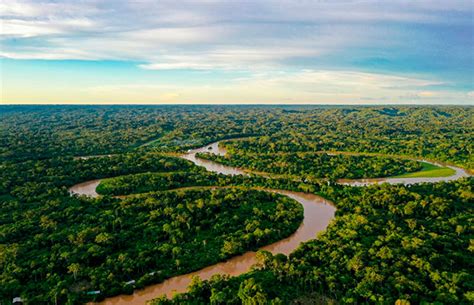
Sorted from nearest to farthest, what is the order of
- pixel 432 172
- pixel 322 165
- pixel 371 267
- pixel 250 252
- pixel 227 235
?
pixel 371 267
pixel 250 252
pixel 227 235
pixel 432 172
pixel 322 165

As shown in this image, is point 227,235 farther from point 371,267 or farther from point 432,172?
point 432,172

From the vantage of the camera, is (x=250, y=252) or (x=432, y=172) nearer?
(x=250, y=252)

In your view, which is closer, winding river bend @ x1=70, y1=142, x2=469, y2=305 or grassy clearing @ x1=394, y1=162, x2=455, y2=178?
winding river bend @ x1=70, y1=142, x2=469, y2=305

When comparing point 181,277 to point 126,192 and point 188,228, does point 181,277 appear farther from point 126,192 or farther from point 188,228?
point 126,192

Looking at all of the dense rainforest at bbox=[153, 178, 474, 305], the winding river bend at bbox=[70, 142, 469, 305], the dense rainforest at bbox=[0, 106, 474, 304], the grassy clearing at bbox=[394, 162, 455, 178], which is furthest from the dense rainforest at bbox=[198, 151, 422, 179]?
the dense rainforest at bbox=[153, 178, 474, 305]

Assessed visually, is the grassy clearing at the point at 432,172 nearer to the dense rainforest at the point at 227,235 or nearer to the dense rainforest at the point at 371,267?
the dense rainforest at the point at 227,235

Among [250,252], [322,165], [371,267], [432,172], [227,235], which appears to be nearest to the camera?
[371,267]

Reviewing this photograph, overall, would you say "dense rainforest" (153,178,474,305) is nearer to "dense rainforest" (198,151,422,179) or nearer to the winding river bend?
the winding river bend

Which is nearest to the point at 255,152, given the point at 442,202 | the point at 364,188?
the point at 364,188

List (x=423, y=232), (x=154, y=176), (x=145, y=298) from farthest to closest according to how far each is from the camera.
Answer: (x=154, y=176), (x=423, y=232), (x=145, y=298)

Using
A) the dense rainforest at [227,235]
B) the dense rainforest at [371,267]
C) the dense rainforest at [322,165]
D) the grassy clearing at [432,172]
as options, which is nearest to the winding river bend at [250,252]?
the dense rainforest at [227,235]

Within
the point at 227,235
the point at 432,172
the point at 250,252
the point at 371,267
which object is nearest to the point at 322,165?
the point at 432,172
